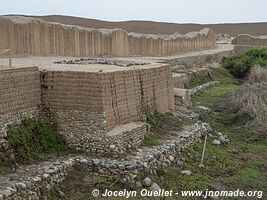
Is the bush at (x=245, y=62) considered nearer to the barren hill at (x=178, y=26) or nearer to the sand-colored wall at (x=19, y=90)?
the sand-colored wall at (x=19, y=90)

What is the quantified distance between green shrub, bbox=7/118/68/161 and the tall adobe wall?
6.14 metres

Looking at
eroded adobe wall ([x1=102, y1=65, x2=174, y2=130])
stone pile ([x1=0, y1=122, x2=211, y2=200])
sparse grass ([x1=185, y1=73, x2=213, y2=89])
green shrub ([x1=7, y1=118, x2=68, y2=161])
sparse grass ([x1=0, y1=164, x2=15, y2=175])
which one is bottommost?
sparse grass ([x1=185, y1=73, x2=213, y2=89])

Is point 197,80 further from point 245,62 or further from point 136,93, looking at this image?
point 136,93

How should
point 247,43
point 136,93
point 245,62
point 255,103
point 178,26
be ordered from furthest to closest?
point 178,26 → point 247,43 → point 245,62 → point 255,103 → point 136,93

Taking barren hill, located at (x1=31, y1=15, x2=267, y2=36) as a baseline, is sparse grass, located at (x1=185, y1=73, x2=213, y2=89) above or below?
below

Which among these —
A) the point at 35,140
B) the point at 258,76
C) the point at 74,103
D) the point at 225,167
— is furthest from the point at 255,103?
the point at 35,140

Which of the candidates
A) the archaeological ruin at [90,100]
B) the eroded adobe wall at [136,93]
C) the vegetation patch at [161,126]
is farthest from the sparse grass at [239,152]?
the archaeological ruin at [90,100]

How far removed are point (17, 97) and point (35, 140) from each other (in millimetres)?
1104

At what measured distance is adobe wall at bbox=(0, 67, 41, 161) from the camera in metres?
11.4

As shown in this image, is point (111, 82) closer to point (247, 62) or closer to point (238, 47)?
point (247, 62)

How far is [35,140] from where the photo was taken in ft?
39.2

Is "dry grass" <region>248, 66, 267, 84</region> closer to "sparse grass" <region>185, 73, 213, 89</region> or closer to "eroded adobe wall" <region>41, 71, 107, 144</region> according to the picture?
"sparse grass" <region>185, 73, 213, 89</region>

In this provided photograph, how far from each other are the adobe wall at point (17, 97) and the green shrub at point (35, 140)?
19 cm

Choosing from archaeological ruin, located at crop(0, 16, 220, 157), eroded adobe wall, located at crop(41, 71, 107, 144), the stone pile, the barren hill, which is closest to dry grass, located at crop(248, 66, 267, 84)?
archaeological ruin, located at crop(0, 16, 220, 157)
